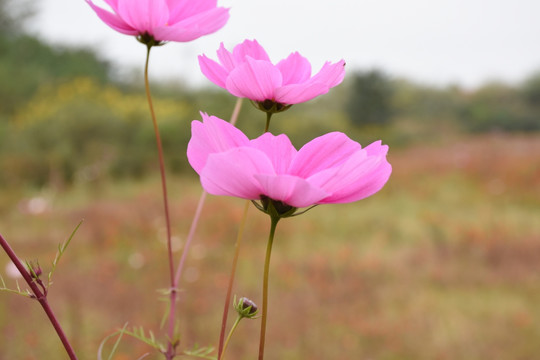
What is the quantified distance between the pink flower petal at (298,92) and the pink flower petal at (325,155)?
0.04 meters

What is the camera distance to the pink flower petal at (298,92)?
26cm

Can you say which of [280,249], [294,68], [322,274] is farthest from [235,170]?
[280,249]

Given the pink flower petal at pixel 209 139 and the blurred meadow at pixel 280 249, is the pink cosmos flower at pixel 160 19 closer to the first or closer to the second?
the pink flower petal at pixel 209 139

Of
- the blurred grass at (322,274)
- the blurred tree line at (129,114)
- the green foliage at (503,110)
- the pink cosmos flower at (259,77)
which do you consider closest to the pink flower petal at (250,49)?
Result: the pink cosmos flower at (259,77)

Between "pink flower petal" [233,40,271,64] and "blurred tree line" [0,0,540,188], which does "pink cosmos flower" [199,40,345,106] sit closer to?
"pink flower petal" [233,40,271,64]

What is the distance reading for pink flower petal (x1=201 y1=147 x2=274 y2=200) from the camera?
0.21 metres

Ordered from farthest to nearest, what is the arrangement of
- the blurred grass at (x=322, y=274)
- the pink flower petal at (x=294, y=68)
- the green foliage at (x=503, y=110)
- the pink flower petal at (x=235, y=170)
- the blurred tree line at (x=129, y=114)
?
the green foliage at (x=503, y=110) < the blurred tree line at (x=129, y=114) < the blurred grass at (x=322, y=274) < the pink flower petal at (x=294, y=68) < the pink flower petal at (x=235, y=170)

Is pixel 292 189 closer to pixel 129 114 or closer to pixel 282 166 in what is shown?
pixel 282 166

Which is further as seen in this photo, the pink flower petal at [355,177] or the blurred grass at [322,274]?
the blurred grass at [322,274]

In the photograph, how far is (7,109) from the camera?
9266 millimetres

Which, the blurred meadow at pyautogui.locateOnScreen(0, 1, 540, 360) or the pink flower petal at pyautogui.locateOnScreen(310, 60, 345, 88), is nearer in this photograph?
the pink flower petal at pyautogui.locateOnScreen(310, 60, 345, 88)

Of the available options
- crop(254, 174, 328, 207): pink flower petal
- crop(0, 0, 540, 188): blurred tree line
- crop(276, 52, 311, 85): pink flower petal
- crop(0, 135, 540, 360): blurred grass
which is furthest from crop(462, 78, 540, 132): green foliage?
crop(254, 174, 328, 207): pink flower petal

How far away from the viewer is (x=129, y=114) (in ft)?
24.5

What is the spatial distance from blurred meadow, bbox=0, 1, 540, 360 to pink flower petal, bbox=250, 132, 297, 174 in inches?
20.1
